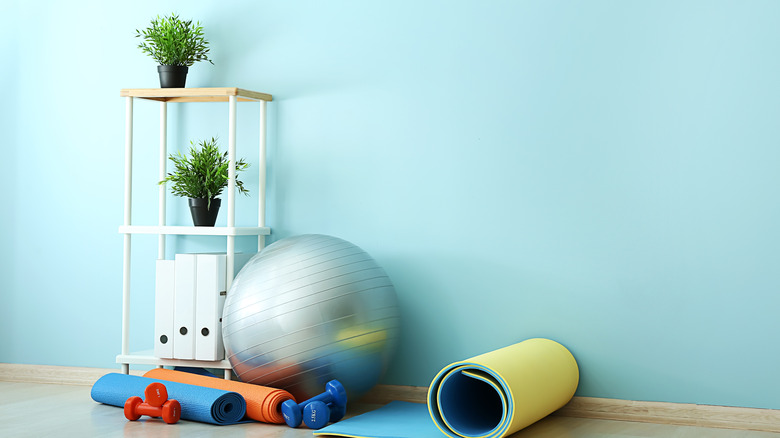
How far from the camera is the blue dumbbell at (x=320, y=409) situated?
2.29 m

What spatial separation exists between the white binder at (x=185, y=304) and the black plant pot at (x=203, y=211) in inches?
6.2

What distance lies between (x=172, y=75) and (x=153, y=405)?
1310mm

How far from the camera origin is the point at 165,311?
282 cm

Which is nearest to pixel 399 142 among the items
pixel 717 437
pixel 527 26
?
pixel 527 26

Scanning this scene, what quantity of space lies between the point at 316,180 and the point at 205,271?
57 centimetres

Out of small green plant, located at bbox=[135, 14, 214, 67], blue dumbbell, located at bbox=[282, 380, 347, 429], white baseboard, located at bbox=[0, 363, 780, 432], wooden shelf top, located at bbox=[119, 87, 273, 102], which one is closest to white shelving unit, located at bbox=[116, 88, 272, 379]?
wooden shelf top, located at bbox=[119, 87, 273, 102]

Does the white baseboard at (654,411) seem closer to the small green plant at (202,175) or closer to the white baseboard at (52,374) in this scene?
the small green plant at (202,175)

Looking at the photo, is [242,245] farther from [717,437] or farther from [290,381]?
[717,437]

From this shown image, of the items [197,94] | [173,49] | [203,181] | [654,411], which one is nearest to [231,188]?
[203,181]

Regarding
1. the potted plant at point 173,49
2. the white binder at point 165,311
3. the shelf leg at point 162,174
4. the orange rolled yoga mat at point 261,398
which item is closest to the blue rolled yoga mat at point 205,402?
the orange rolled yoga mat at point 261,398

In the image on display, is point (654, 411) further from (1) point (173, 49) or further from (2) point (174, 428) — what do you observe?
(1) point (173, 49)

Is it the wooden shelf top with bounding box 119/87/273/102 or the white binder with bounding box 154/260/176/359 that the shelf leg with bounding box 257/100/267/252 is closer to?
the wooden shelf top with bounding box 119/87/273/102

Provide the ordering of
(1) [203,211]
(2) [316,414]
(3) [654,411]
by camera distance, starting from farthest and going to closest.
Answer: (1) [203,211] < (3) [654,411] < (2) [316,414]

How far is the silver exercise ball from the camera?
238 centimetres
